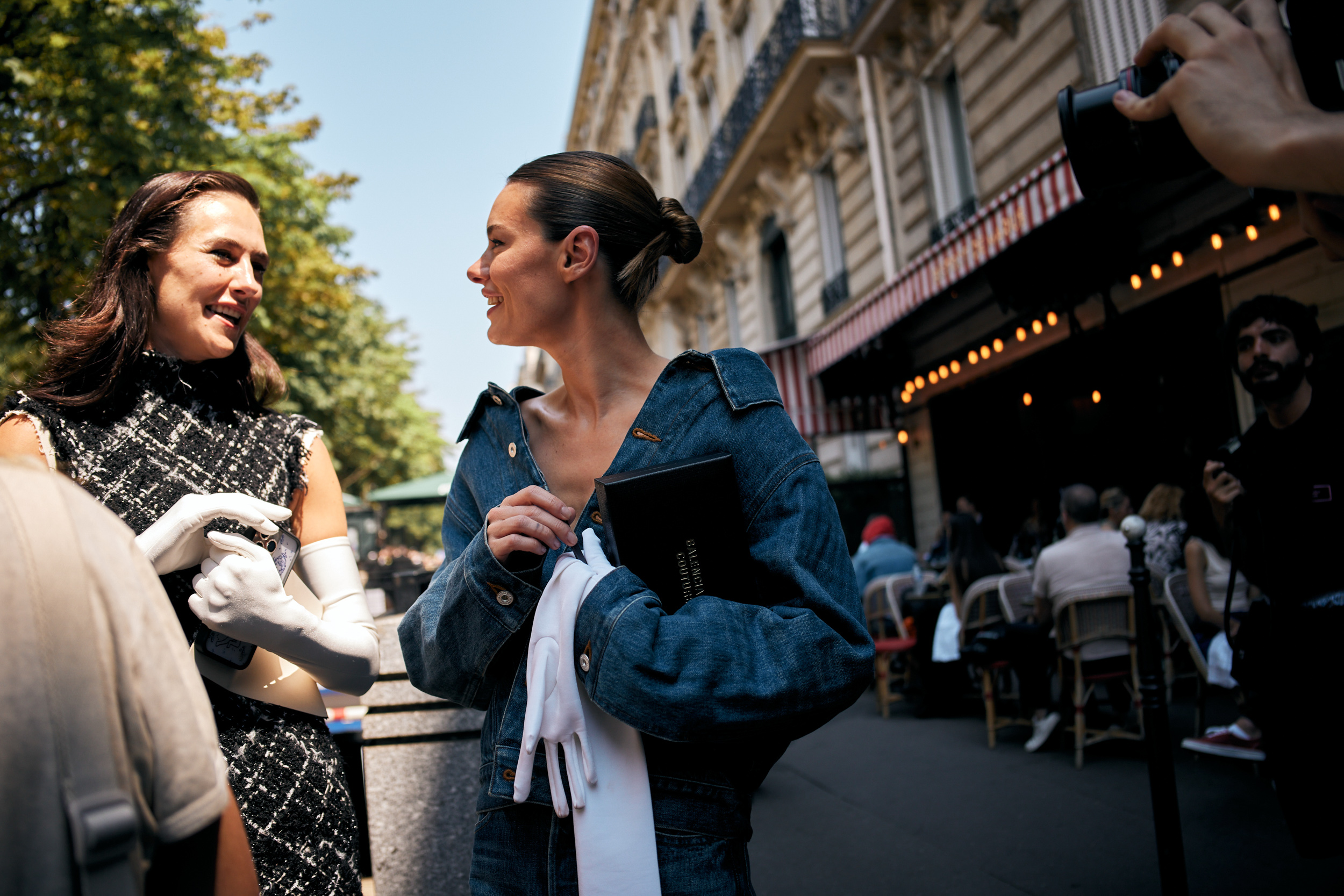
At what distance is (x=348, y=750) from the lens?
3.66m

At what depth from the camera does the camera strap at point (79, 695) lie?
1.96 ft

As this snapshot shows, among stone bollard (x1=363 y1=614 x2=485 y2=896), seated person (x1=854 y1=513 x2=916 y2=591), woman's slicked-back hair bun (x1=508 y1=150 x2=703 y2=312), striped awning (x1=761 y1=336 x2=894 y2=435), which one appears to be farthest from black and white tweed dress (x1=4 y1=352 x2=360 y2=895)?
striped awning (x1=761 y1=336 x2=894 y2=435)

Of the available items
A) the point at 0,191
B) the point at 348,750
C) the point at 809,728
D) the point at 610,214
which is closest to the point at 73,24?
the point at 0,191

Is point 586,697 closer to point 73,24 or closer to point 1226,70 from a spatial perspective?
point 1226,70

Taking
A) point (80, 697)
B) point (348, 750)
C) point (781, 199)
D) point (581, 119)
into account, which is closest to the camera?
point (80, 697)

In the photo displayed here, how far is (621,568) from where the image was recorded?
4.13ft

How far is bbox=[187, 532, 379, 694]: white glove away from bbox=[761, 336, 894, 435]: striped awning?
9.42m

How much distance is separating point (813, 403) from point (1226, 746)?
23.5 ft

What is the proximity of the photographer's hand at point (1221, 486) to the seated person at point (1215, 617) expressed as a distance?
141 cm

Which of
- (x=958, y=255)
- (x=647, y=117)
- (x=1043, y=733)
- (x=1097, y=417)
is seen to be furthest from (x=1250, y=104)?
(x=647, y=117)

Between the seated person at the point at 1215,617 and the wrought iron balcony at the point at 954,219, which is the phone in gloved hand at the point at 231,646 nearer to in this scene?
the seated person at the point at 1215,617

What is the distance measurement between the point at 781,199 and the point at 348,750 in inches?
536

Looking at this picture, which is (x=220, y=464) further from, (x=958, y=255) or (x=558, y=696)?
(x=958, y=255)

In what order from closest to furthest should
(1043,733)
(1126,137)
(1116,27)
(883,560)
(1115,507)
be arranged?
1. (1126,137)
2. (1043,733)
3. (1115,507)
4. (1116,27)
5. (883,560)
